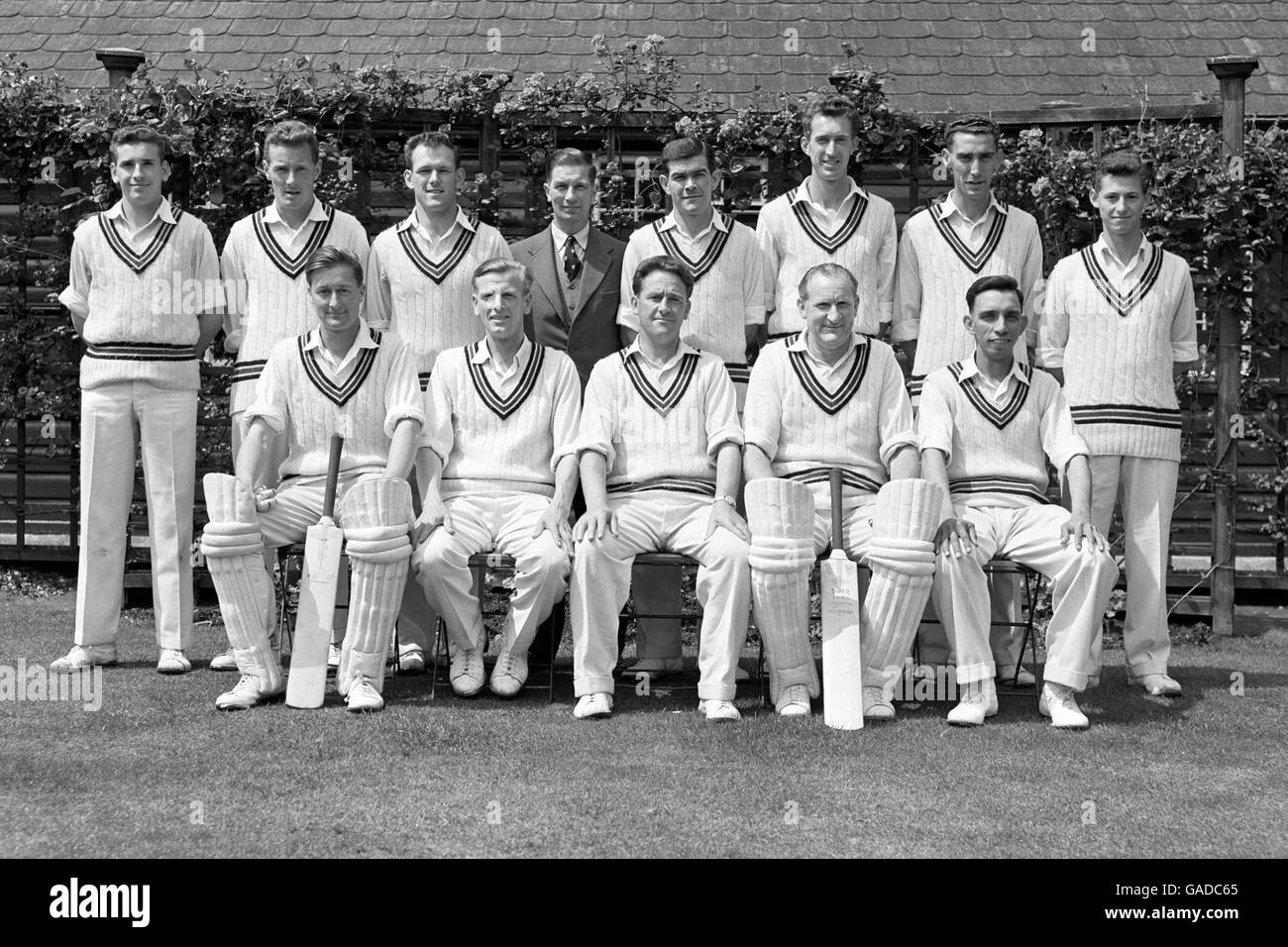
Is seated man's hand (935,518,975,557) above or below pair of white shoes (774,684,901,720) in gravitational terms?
above

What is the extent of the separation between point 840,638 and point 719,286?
61.0 inches

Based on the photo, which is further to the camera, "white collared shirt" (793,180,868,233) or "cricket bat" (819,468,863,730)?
"white collared shirt" (793,180,868,233)

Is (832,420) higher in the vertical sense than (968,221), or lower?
lower

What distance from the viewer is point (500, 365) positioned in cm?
535

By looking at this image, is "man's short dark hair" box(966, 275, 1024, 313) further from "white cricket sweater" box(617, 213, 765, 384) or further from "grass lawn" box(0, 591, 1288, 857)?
"grass lawn" box(0, 591, 1288, 857)

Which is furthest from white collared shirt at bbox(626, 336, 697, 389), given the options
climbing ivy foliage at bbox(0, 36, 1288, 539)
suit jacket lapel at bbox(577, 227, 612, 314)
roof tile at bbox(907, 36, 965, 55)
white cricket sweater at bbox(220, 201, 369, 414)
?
roof tile at bbox(907, 36, 965, 55)

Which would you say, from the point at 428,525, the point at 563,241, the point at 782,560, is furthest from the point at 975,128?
the point at 428,525

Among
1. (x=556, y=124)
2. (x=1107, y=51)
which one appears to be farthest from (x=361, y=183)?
(x=1107, y=51)

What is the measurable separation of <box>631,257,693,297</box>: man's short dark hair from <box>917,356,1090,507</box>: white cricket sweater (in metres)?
0.94

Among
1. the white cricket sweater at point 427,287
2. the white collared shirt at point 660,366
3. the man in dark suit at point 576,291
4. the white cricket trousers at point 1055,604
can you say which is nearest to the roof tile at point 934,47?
the man in dark suit at point 576,291

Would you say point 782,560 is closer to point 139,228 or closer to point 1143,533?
point 1143,533

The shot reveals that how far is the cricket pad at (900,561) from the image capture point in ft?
15.7

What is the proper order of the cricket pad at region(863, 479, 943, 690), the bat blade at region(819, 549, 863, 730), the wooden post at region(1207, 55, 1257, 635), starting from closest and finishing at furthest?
the bat blade at region(819, 549, 863, 730) → the cricket pad at region(863, 479, 943, 690) → the wooden post at region(1207, 55, 1257, 635)

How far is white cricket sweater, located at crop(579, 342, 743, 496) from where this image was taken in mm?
5195
